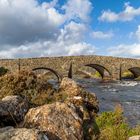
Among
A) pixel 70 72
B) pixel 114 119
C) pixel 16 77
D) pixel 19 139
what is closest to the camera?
pixel 19 139

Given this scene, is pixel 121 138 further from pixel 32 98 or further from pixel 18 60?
pixel 18 60

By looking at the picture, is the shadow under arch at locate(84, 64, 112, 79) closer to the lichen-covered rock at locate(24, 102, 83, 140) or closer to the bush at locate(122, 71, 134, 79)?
the bush at locate(122, 71, 134, 79)

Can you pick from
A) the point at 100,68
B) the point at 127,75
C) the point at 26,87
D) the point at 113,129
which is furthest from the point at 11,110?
the point at 127,75

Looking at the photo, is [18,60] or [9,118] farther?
[18,60]

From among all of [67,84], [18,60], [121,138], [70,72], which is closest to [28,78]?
[67,84]

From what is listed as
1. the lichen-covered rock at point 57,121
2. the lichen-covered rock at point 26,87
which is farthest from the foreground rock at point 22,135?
the lichen-covered rock at point 26,87

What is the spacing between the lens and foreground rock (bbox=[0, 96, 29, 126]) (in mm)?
9434

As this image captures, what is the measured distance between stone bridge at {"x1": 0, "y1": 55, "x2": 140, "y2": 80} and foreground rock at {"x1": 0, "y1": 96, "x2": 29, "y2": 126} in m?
43.2

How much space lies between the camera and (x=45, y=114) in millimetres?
7930

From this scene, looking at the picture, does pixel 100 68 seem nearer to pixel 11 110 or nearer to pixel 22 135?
pixel 11 110

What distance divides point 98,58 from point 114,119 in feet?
176

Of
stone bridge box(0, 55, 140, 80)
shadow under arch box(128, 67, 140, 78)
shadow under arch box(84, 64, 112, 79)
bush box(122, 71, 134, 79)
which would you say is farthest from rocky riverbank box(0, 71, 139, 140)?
bush box(122, 71, 134, 79)

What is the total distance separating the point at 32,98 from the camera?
13688 mm

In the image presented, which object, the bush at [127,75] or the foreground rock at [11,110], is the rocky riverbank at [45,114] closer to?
the foreground rock at [11,110]
